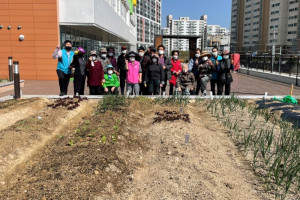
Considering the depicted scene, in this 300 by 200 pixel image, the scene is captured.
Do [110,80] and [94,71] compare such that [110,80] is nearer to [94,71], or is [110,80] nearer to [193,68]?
[94,71]

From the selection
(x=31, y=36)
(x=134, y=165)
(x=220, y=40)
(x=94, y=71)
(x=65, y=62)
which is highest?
(x=220, y=40)

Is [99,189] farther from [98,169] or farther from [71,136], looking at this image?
[71,136]

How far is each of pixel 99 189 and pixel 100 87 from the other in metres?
5.76

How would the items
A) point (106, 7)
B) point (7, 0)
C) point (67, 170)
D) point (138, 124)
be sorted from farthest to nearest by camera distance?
point (106, 7), point (7, 0), point (138, 124), point (67, 170)

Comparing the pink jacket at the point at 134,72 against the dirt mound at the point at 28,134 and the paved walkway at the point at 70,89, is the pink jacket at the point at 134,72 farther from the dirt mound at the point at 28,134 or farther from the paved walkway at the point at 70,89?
the paved walkway at the point at 70,89

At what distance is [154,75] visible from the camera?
28.3 feet

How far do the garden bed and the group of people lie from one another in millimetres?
1695

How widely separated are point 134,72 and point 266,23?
105 m

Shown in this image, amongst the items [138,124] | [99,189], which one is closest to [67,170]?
[99,189]

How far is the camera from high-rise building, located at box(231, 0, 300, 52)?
9206 centimetres

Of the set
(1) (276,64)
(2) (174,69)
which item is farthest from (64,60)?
(1) (276,64)

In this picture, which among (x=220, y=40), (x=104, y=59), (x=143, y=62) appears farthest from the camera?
(x=220, y=40)

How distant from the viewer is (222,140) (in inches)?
204

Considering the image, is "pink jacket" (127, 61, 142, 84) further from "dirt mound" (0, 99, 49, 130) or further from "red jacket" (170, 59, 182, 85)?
"dirt mound" (0, 99, 49, 130)
